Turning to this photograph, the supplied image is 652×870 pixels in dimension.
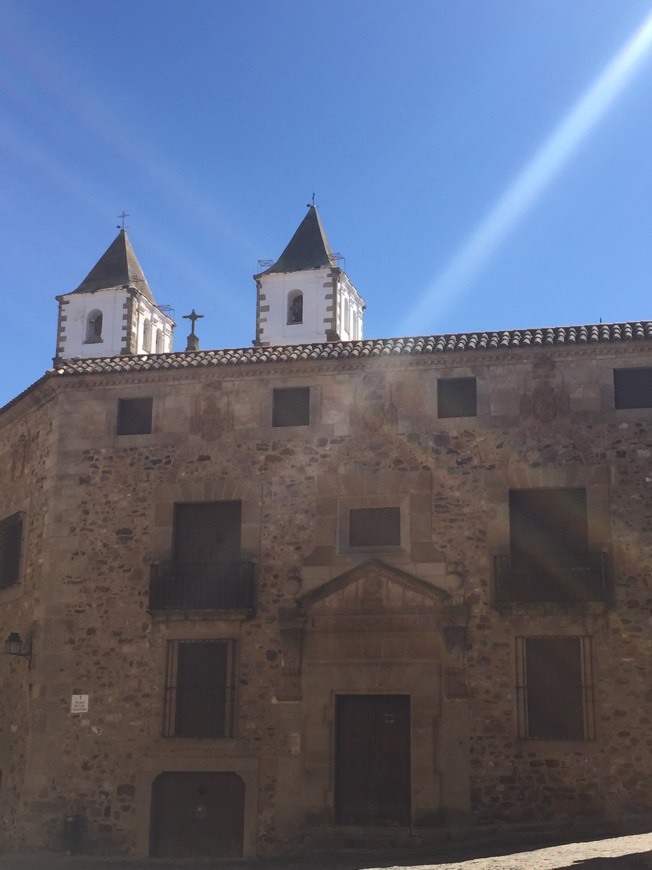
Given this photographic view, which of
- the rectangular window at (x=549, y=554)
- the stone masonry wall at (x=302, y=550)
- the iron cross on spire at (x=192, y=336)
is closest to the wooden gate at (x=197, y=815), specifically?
the stone masonry wall at (x=302, y=550)

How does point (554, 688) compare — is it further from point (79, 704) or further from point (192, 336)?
point (192, 336)

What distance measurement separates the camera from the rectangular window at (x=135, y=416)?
20.2 m

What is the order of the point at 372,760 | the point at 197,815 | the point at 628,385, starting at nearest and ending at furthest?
the point at 372,760
the point at 197,815
the point at 628,385

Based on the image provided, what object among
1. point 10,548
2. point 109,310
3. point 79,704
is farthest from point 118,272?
point 79,704

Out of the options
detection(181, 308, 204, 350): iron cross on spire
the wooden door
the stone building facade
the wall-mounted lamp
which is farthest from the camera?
detection(181, 308, 204, 350): iron cross on spire

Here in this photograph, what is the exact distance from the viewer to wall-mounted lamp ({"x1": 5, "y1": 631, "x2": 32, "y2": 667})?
63.9 ft

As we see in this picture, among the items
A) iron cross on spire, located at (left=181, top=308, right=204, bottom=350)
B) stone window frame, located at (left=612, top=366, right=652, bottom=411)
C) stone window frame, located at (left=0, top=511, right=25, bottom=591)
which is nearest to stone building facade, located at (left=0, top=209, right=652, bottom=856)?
stone window frame, located at (left=612, top=366, right=652, bottom=411)

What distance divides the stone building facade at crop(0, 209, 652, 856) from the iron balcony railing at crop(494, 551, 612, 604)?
3cm

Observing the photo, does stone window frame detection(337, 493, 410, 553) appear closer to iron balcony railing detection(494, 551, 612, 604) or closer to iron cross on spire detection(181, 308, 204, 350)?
iron balcony railing detection(494, 551, 612, 604)

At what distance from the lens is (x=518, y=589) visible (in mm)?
17984

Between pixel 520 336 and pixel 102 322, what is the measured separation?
4051cm

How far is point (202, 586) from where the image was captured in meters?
19.0

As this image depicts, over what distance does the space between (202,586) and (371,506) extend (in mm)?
2912

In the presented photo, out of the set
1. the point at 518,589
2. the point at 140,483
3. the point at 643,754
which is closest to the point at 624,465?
the point at 518,589
